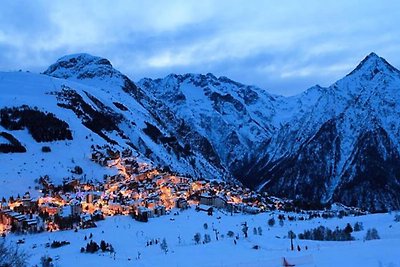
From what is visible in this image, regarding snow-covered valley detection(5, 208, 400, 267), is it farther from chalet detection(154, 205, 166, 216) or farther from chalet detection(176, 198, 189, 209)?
chalet detection(176, 198, 189, 209)

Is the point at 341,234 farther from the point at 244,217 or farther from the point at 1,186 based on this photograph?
the point at 1,186

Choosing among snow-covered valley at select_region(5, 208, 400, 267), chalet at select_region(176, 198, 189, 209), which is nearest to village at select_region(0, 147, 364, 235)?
chalet at select_region(176, 198, 189, 209)

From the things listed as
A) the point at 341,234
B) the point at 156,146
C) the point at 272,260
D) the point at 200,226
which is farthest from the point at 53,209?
the point at 156,146

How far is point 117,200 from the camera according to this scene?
69000 millimetres

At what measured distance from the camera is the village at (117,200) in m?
56.2

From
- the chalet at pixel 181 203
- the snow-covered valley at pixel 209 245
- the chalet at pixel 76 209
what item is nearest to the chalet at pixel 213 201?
the chalet at pixel 181 203

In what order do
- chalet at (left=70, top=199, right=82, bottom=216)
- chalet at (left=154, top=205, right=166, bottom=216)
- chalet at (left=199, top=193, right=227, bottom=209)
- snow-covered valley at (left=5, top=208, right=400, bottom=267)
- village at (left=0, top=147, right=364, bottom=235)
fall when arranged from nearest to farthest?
snow-covered valley at (left=5, top=208, right=400, bottom=267) < village at (left=0, top=147, right=364, bottom=235) < chalet at (left=70, top=199, right=82, bottom=216) < chalet at (left=154, top=205, right=166, bottom=216) < chalet at (left=199, top=193, right=227, bottom=209)

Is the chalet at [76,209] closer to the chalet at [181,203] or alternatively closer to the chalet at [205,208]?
the chalet at [181,203]

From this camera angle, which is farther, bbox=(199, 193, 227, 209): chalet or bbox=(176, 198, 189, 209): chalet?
bbox=(199, 193, 227, 209): chalet

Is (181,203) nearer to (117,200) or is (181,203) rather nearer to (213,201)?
(213,201)

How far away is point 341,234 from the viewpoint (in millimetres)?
47688

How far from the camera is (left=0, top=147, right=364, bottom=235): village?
56.2 m

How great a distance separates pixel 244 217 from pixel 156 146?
70.4m

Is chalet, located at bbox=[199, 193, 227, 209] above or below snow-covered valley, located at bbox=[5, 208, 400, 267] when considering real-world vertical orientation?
above
